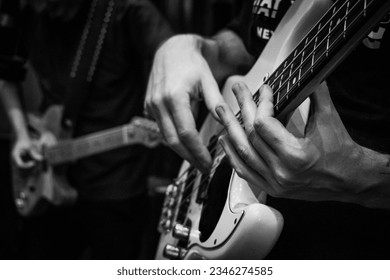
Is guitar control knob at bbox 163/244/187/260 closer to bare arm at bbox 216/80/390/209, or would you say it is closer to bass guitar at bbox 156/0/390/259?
bass guitar at bbox 156/0/390/259

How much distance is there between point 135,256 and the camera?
1916 mm

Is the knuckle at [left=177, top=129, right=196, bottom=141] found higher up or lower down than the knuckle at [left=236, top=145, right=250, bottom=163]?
lower down

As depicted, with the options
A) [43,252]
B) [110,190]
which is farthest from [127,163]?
[43,252]

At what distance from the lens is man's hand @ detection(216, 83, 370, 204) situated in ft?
1.90

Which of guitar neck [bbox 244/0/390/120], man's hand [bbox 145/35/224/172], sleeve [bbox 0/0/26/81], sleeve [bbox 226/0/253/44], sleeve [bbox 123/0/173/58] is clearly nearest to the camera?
guitar neck [bbox 244/0/390/120]

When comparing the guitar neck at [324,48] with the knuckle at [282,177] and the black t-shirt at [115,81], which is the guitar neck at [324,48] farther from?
the black t-shirt at [115,81]

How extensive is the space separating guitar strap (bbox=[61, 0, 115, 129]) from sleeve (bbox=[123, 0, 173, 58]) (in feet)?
0.29

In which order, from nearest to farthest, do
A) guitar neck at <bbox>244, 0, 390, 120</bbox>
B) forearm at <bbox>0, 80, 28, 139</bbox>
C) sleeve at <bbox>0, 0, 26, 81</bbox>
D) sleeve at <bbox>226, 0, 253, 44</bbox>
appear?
guitar neck at <bbox>244, 0, 390, 120</bbox>, sleeve at <bbox>226, 0, 253, 44</bbox>, sleeve at <bbox>0, 0, 26, 81</bbox>, forearm at <bbox>0, 80, 28, 139</bbox>

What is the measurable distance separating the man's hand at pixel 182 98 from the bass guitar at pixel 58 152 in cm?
88

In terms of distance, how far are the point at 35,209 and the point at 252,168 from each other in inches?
60.8

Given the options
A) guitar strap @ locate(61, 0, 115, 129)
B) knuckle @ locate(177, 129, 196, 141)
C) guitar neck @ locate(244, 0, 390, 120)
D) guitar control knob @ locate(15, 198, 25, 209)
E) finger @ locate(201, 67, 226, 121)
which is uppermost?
guitar neck @ locate(244, 0, 390, 120)

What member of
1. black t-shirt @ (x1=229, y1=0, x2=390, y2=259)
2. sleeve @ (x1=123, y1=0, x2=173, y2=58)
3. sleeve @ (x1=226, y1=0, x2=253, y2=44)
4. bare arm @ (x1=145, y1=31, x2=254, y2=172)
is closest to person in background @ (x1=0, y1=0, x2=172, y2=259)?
sleeve @ (x1=123, y1=0, x2=173, y2=58)

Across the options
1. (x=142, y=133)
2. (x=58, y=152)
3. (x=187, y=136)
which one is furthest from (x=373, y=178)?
(x=58, y=152)

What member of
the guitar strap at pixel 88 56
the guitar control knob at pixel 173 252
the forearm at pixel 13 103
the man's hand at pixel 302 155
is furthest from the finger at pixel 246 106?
the forearm at pixel 13 103
